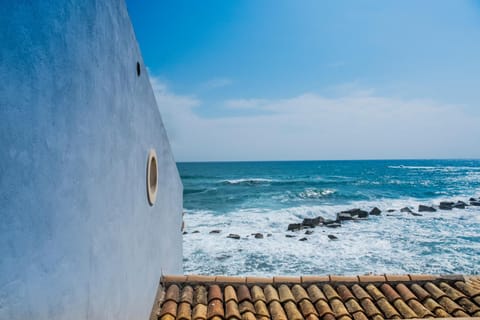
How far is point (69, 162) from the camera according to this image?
1.80 m

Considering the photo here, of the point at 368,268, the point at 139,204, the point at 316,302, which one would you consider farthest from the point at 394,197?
the point at 139,204

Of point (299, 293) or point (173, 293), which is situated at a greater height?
point (173, 293)

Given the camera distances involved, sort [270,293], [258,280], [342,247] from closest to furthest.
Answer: [270,293] → [258,280] → [342,247]

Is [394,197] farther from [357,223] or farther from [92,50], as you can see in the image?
[92,50]

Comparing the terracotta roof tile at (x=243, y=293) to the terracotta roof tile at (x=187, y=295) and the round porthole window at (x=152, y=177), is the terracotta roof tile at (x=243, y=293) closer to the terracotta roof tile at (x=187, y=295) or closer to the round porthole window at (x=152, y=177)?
the terracotta roof tile at (x=187, y=295)

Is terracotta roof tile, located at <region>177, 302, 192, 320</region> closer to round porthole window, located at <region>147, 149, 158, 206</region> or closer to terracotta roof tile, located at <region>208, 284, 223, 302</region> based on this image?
terracotta roof tile, located at <region>208, 284, 223, 302</region>

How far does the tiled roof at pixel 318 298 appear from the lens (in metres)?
4.16

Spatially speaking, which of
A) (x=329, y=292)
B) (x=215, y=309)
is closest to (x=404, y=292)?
(x=329, y=292)

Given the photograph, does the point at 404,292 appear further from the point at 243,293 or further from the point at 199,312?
the point at 199,312

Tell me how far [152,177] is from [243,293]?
2.44m

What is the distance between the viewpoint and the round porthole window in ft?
12.8

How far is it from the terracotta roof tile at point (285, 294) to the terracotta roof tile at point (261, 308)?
0.34 metres

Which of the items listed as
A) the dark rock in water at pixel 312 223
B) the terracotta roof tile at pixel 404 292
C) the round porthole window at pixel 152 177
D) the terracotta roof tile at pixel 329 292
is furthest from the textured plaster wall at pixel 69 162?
the dark rock in water at pixel 312 223

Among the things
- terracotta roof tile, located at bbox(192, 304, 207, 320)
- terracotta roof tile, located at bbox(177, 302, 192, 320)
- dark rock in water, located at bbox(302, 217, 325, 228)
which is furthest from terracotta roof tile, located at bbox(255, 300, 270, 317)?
dark rock in water, located at bbox(302, 217, 325, 228)
